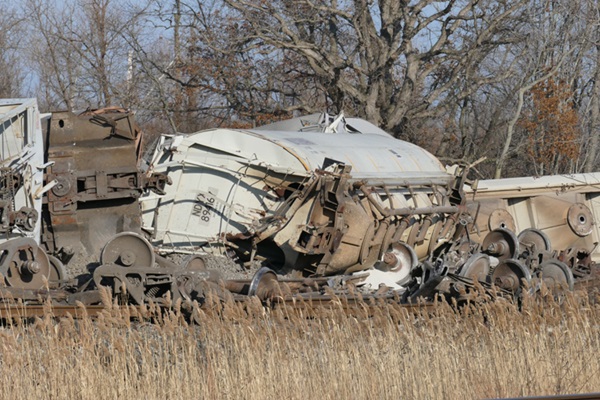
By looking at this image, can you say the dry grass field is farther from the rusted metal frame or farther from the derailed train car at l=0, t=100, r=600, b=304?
the rusted metal frame

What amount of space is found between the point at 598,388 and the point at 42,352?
14.7 ft

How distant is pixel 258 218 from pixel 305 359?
22.1 ft

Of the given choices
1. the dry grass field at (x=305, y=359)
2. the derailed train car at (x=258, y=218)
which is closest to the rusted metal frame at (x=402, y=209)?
the derailed train car at (x=258, y=218)

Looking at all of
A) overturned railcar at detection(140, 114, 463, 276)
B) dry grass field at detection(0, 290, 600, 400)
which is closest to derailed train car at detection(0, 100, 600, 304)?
overturned railcar at detection(140, 114, 463, 276)

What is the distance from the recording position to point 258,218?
45.8 ft

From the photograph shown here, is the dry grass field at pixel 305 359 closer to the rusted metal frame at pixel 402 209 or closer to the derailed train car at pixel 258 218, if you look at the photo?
the derailed train car at pixel 258 218

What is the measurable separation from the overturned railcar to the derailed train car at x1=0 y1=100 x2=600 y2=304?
2cm

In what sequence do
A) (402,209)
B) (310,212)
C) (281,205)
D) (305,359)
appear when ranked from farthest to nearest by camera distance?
(402,209), (281,205), (310,212), (305,359)

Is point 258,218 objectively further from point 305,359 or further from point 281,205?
point 305,359

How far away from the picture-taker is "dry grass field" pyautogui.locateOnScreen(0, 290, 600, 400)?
6918 millimetres

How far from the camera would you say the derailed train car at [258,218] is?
1190cm

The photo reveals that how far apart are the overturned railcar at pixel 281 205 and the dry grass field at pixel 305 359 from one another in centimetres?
567

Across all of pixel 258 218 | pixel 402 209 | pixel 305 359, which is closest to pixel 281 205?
pixel 258 218

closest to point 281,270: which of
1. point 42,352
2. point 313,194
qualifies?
point 313,194
